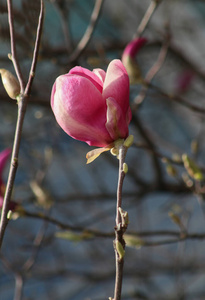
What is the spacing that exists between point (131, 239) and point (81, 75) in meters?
0.40

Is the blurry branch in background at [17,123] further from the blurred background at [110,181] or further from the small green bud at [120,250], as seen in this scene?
the blurred background at [110,181]

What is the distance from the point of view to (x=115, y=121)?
0.40 metres

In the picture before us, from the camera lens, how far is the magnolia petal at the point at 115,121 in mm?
393

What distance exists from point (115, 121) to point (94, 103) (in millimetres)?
29

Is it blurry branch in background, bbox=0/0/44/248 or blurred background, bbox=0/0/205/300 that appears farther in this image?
blurred background, bbox=0/0/205/300

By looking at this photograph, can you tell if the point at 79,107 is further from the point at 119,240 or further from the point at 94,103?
the point at 119,240

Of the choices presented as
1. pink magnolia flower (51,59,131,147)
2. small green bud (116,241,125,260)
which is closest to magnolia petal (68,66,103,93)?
pink magnolia flower (51,59,131,147)

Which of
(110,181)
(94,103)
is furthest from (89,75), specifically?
(110,181)

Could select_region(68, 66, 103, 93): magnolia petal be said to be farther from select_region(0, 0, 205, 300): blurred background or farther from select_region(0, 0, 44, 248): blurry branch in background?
select_region(0, 0, 205, 300): blurred background

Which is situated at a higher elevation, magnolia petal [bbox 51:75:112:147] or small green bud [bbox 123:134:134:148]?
magnolia petal [bbox 51:75:112:147]

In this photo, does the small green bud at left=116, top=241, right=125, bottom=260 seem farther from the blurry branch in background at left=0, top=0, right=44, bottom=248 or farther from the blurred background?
the blurred background

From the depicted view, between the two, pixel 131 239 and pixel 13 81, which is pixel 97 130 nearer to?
pixel 13 81

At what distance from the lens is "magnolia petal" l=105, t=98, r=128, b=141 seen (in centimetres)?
39

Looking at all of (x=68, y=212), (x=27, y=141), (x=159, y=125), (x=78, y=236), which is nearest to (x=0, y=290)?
(x=68, y=212)
